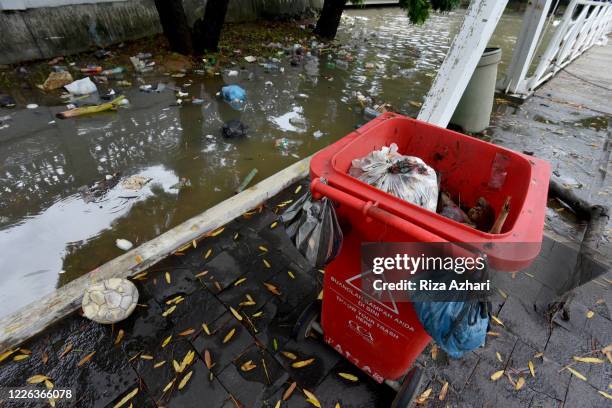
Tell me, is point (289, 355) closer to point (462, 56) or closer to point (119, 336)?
point (119, 336)

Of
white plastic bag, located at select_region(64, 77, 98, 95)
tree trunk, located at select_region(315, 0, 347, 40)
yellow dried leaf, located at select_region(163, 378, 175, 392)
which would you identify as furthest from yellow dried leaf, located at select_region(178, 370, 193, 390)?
tree trunk, located at select_region(315, 0, 347, 40)

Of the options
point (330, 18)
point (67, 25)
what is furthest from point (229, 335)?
point (330, 18)

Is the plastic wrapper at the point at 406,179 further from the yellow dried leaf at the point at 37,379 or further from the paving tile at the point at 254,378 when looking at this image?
the yellow dried leaf at the point at 37,379

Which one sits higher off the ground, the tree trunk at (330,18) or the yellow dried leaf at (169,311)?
the tree trunk at (330,18)

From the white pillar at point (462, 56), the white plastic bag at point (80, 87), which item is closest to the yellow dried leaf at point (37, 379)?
the white pillar at point (462, 56)

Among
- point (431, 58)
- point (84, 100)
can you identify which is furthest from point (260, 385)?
point (431, 58)

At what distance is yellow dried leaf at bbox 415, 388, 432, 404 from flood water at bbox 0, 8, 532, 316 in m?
2.39

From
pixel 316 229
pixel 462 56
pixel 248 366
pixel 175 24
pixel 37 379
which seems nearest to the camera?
pixel 316 229

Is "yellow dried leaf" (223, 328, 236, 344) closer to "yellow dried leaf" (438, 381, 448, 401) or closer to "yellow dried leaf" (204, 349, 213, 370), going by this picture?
"yellow dried leaf" (204, 349, 213, 370)

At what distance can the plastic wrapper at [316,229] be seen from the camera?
51.4 inches

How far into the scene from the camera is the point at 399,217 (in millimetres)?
1166

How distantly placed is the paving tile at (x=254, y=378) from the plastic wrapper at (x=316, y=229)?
37.4 inches

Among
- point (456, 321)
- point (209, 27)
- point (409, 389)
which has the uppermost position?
point (209, 27)

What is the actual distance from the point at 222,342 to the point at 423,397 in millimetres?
1231
